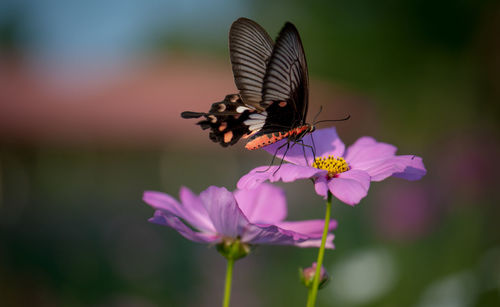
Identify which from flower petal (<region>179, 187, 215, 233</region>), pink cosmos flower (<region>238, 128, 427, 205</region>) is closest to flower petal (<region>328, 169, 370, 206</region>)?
pink cosmos flower (<region>238, 128, 427, 205</region>)

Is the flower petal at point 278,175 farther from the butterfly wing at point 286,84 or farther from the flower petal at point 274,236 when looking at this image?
the butterfly wing at point 286,84

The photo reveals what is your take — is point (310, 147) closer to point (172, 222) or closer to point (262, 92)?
point (262, 92)

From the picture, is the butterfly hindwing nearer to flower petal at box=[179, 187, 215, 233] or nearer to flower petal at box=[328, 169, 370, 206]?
flower petal at box=[179, 187, 215, 233]

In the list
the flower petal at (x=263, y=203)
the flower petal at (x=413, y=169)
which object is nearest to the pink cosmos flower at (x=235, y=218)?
the flower petal at (x=263, y=203)

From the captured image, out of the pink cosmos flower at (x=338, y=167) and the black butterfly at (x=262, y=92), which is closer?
the pink cosmos flower at (x=338, y=167)

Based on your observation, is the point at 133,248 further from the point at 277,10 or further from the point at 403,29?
the point at 277,10

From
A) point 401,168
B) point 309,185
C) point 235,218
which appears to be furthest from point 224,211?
point 309,185
